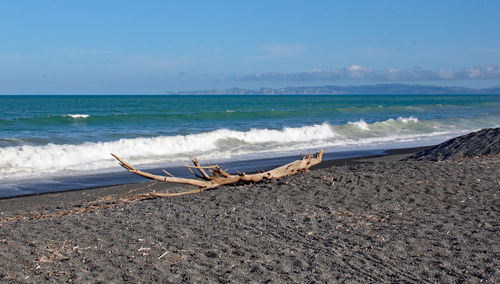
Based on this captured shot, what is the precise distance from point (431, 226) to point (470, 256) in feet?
3.60

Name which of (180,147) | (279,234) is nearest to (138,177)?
(180,147)

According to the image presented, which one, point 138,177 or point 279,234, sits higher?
point 279,234

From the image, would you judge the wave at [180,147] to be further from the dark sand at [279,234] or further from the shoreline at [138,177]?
the dark sand at [279,234]

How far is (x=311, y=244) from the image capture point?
536 centimetres

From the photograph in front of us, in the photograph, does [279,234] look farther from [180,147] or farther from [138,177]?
[180,147]

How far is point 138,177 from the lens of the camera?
40.3ft

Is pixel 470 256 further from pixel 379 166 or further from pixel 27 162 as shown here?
pixel 27 162

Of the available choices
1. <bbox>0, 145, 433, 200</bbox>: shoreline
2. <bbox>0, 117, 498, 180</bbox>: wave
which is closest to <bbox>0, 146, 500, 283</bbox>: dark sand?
<bbox>0, 145, 433, 200</bbox>: shoreline

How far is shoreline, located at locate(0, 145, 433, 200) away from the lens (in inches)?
427

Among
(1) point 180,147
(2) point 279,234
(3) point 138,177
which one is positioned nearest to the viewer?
(2) point 279,234

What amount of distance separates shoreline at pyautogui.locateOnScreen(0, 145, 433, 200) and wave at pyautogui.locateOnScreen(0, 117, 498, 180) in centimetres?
127

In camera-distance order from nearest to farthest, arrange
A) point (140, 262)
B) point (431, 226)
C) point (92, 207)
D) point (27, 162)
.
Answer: point (140, 262) → point (431, 226) → point (92, 207) → point (27, 162)

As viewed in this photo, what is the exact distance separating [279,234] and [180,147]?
13.5 m

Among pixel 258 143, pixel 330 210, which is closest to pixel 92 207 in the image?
pixel 330 210
